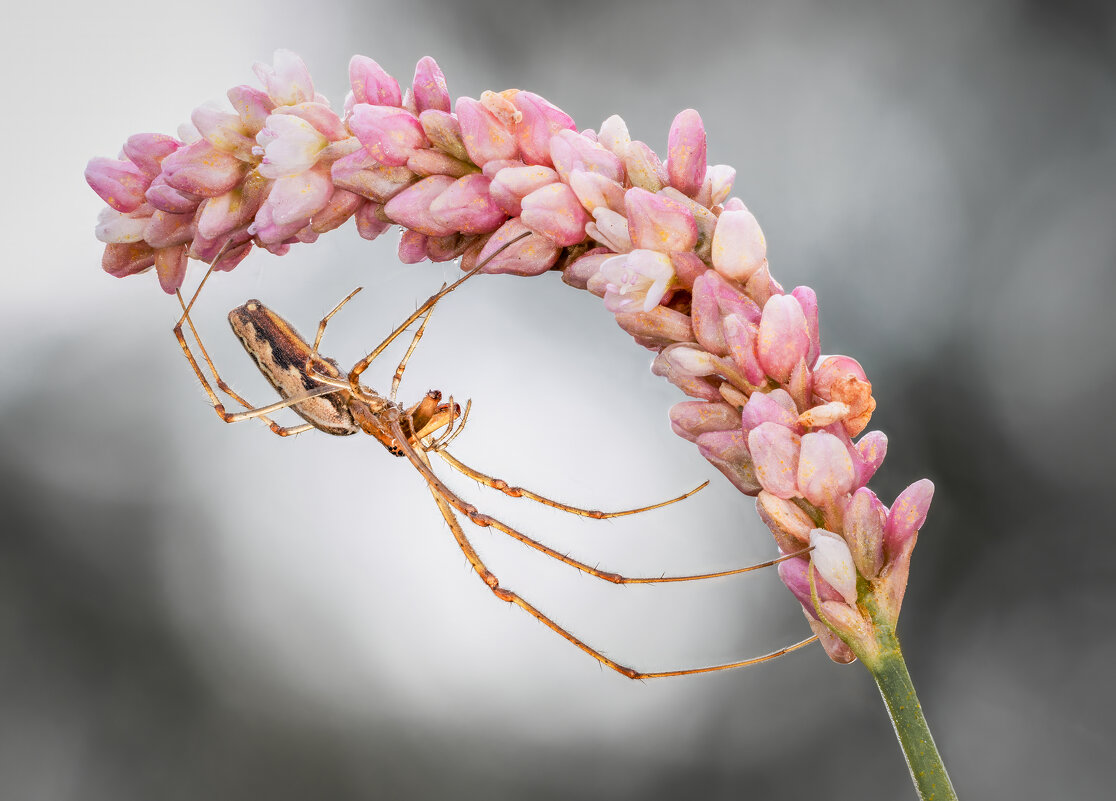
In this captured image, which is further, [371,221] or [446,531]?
[446,531]

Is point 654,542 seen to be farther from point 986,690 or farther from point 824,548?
point 986,690

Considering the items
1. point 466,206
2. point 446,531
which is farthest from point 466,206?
point 446,531

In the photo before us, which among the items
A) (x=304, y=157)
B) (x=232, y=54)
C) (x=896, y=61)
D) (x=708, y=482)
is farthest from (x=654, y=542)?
(x=896, y=61)

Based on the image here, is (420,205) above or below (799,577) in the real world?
above

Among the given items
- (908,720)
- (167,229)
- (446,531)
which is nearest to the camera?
(908,720)

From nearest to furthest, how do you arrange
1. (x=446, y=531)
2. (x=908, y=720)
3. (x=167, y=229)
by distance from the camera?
(x=908, y=720)
(x=167, y=229)
(x=446, y=531)

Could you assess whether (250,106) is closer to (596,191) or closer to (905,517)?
(596,191)

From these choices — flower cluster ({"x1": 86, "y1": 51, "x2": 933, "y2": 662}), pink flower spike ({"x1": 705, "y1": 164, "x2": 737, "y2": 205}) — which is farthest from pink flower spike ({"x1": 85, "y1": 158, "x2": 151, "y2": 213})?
pink flower spike ({"x1": 705, "y1": 164, "x2": 737, "y2": 205})
